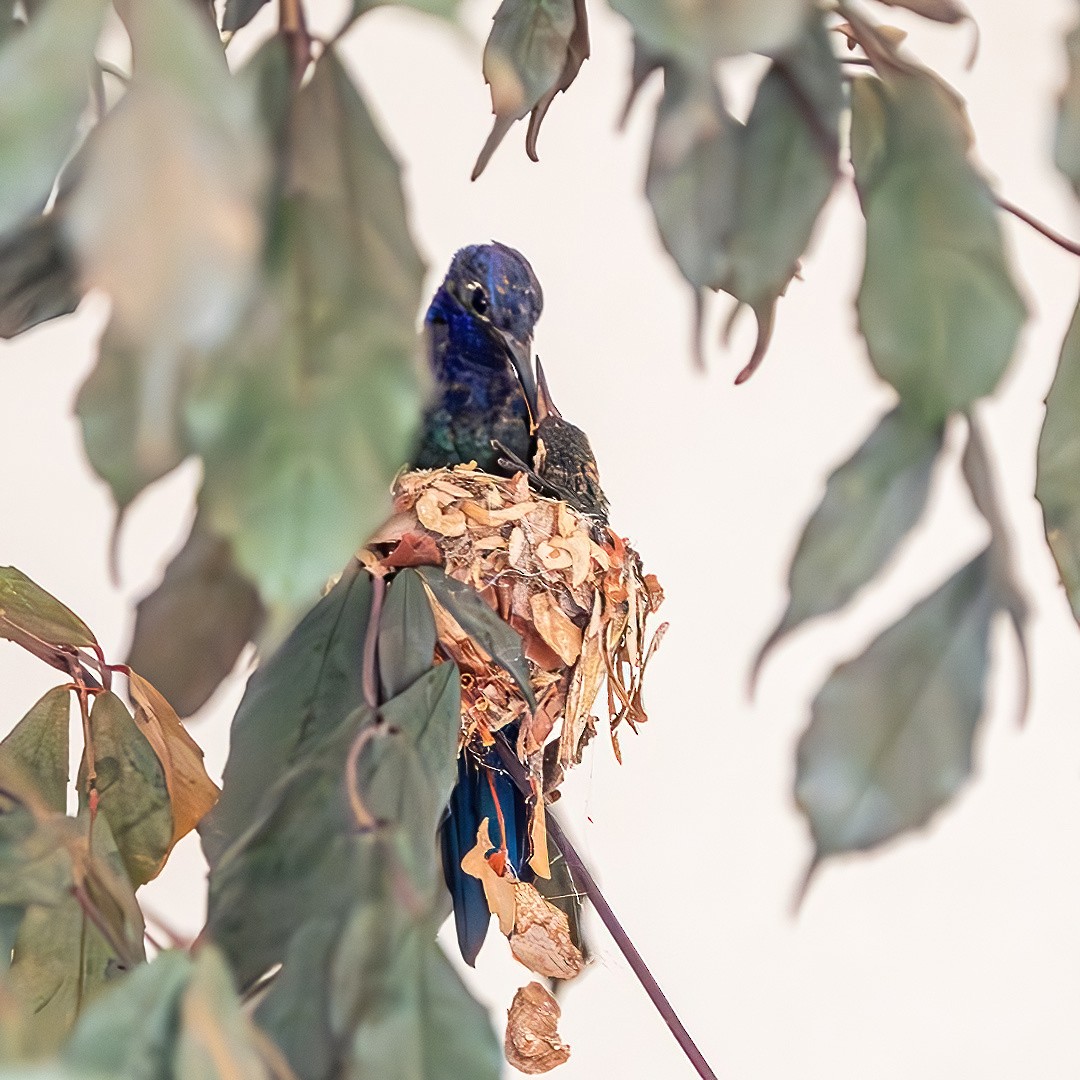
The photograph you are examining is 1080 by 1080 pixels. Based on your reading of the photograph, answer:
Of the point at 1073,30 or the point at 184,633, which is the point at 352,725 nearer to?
the point at 184,633

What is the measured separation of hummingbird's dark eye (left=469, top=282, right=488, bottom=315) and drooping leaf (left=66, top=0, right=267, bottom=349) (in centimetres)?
106

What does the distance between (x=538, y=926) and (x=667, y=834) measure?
109 centimetres

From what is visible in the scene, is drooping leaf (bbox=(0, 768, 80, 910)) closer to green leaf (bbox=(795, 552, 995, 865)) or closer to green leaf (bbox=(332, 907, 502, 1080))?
green leaf (bbox=(332, 907, 502, 1080))

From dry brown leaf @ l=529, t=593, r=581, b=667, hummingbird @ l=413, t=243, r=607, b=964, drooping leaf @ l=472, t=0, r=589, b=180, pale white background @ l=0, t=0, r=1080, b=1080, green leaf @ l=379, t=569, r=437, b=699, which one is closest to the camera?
drooping leaf @ l=472, t=0, r=589, b=180

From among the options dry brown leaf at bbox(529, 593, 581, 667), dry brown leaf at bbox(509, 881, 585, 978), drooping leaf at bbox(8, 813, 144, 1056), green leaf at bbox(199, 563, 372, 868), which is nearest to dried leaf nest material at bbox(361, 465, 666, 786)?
dry brown leaf at bbox(529, 593, 581, 667)

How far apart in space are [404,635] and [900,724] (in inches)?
19.3

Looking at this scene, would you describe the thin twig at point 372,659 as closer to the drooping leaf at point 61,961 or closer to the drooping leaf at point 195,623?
the drooping leaf at point 195,623

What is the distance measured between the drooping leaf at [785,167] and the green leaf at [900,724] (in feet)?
0.37

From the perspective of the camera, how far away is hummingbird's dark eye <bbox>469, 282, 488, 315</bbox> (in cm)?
132

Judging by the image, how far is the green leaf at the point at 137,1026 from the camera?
34cm

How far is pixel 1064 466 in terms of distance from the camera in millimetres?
429

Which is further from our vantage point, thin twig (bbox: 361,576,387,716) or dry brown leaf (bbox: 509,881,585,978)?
dry brown leaf (bbox: 509,881,585,978)

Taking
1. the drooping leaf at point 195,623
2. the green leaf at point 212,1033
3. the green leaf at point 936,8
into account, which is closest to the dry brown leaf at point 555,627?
the drooping leaf at point 195,623

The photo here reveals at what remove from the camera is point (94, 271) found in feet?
0.78
